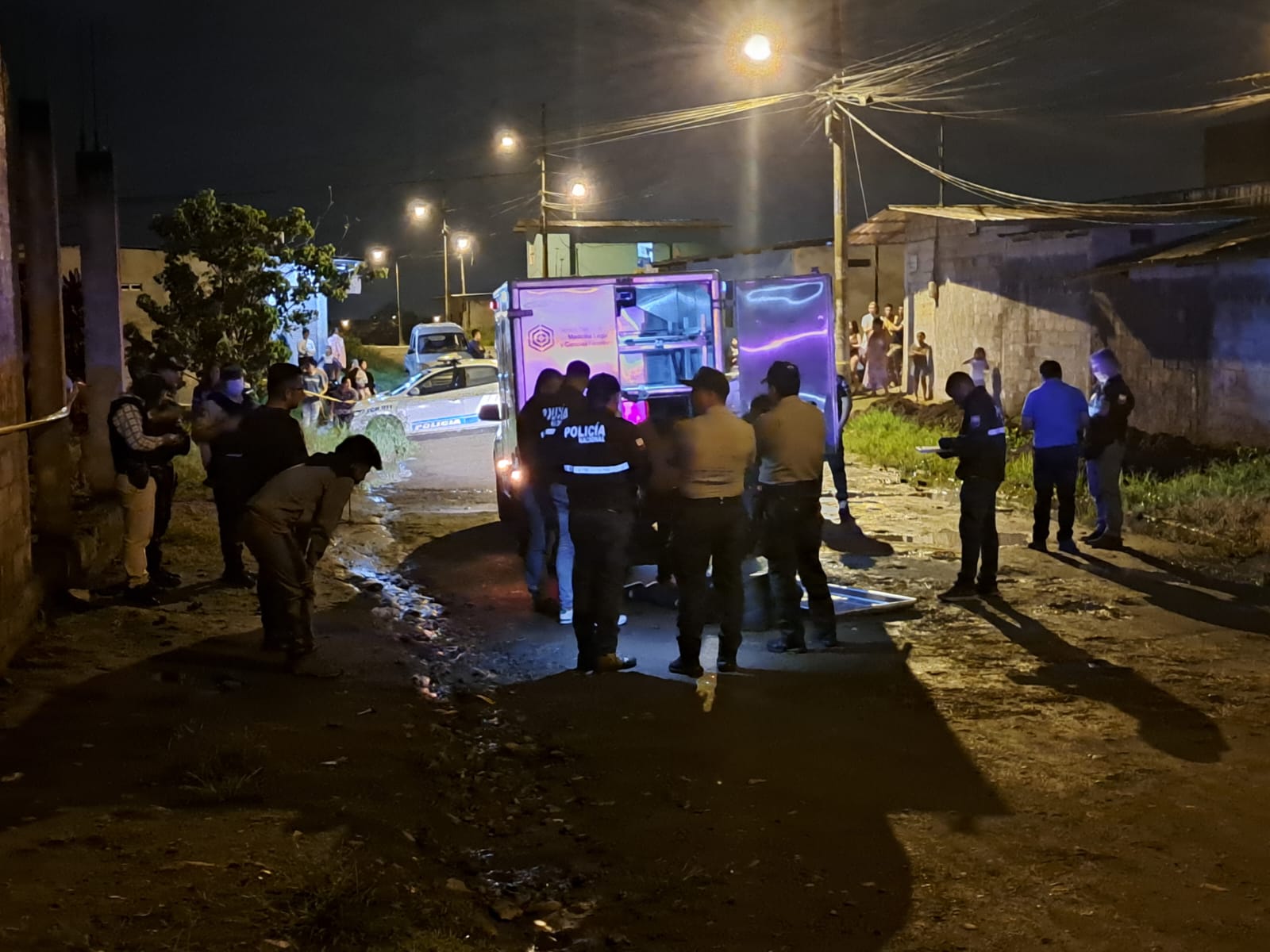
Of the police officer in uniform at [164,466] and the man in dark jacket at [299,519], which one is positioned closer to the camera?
the man in dark jacket at [299,519]

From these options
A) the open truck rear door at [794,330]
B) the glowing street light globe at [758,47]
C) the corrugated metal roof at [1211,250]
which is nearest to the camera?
the open truck rear door at [794,330]

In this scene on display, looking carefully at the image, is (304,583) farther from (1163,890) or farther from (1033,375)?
(1033,375)

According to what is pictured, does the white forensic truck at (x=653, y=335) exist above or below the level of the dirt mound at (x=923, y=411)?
above

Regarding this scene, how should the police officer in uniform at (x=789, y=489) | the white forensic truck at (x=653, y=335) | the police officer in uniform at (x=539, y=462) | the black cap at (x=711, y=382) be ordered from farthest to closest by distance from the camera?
the white forensic truck at (x=653, y=335) < the police officer in uniform at (x=539, y=462) < the police officer in uniform at (x=789, y=489) < the black cap at (x=711, y=382)

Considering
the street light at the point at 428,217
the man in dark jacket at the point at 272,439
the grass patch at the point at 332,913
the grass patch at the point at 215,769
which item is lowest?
the grass patch at the point at 332,913

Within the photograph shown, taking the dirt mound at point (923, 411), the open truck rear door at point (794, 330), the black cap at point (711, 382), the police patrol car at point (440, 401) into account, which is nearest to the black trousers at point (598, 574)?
the black cap at point (711, 382)

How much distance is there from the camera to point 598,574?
24.6 ft

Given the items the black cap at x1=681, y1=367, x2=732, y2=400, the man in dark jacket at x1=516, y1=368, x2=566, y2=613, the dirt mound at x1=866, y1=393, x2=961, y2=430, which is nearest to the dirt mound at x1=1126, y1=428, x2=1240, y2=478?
the dirt mound at x1=866, y1=393, x2=961, y2=430

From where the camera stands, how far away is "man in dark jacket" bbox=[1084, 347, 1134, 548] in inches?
450

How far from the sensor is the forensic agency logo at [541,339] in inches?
459

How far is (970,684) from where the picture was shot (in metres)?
7.29

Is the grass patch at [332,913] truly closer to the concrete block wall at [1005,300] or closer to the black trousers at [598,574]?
the black trousers at [598,574]

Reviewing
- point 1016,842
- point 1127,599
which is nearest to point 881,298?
point 1127,599

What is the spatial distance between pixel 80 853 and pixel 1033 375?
1873cm
